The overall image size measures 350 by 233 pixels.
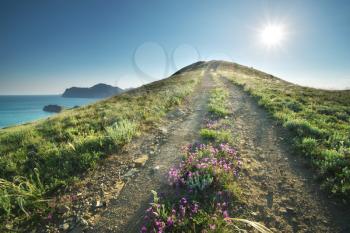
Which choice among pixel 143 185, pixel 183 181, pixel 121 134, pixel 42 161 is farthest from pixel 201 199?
pixel 42 161

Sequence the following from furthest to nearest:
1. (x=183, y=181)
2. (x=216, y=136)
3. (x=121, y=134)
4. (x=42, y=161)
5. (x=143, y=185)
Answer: (x=121, y=134) < (x=216, y=136) < (x=42, y=161) < (x=143, y=185) < (x=183, y=181)

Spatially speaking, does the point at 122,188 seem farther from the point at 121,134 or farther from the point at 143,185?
the point at 121,134

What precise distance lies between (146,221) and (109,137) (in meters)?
4.43

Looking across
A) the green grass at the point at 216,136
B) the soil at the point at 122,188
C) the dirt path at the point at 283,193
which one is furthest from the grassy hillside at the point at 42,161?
the dirt path at the point at 283,193

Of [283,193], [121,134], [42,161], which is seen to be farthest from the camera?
[121,134]

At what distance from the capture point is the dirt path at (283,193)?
3.88 metres

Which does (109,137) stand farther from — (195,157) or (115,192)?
(195,157)

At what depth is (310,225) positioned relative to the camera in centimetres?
383

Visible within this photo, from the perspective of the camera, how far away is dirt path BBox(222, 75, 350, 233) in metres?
3.88

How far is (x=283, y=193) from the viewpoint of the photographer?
4738 millimetres

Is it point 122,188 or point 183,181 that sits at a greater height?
point 183,181

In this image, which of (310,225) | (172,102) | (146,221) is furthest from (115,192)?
(172,102)

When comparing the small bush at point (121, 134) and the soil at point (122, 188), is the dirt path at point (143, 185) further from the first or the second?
the small bush at point (121, 134)

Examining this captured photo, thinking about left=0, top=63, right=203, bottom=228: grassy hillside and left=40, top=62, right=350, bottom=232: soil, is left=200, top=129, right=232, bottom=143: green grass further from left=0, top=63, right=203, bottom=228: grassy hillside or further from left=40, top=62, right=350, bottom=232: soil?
left=0, top=63, right=203, bottom=228: grassy hillside
